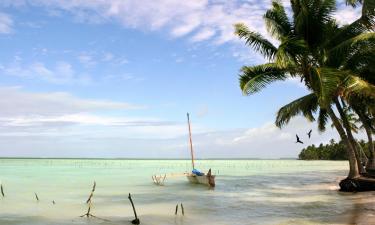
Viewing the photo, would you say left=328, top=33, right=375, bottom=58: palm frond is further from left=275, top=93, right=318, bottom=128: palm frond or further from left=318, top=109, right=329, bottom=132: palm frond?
left=318, top=109, right=329, bottom=132: palm frond

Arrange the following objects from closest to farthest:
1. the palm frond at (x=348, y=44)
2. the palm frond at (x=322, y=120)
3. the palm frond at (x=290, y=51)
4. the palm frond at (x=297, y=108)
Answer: the palm frond at (x=290, y=51), the palm frond at (x=348, y=44), the palm frond at (x=297, y=108), the palm frond at (x=322, y=120)

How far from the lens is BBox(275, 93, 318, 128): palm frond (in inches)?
899

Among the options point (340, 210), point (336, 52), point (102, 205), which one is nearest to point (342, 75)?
point (336, 52)

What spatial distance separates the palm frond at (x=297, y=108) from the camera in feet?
74.9

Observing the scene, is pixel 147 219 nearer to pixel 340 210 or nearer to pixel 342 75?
pixel 340 210

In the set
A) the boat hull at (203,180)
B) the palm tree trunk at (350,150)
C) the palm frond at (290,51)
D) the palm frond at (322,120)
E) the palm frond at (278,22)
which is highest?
the palm frond at (278,22)

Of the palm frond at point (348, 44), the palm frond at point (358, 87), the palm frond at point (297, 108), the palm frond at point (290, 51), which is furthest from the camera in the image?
the palm frond at point (297, 108)

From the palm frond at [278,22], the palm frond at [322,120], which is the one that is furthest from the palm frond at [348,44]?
the palm frond at [322,120]

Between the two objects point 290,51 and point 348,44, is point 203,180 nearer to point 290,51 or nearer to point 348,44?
point 290,51

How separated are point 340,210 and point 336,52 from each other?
776cm

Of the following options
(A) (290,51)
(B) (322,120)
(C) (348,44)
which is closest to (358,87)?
(C) (348,44)

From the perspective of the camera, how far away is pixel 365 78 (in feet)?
71.9

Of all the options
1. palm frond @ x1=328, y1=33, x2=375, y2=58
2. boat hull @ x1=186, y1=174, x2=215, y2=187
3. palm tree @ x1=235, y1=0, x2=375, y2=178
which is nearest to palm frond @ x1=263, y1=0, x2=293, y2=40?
palm tree @ x1=235, y1=0, x2=375, y2=178

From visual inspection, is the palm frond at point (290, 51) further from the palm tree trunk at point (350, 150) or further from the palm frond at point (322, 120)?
the palm frond at point (322, 120)
